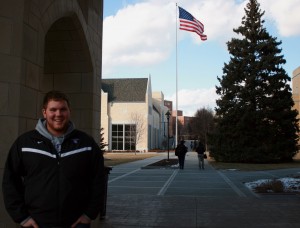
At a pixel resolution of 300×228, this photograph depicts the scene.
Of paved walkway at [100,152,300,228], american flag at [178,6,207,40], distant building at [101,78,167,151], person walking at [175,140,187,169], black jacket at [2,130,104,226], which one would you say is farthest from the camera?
distant building at [101,78,167,151]

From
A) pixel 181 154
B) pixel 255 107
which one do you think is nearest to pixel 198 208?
pixel 181 154

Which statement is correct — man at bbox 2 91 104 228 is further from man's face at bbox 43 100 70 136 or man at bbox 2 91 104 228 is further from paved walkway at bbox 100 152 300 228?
paved walkway at bbox 100 152 300 228

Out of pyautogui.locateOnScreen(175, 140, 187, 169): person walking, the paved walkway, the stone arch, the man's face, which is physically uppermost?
the stone arch

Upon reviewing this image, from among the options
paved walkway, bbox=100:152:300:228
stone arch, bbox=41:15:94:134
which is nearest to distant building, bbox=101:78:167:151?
paved walkway, bbox=100:152:300:228

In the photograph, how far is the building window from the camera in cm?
7475

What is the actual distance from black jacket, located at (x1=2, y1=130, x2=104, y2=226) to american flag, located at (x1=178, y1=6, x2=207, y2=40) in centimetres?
3447

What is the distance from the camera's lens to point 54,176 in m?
3.33

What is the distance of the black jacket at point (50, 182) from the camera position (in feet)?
10.9

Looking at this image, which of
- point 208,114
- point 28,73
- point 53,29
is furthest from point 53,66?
point 208,114

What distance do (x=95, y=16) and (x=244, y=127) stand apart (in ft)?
87.9

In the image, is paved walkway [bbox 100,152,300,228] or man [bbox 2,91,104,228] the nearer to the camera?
man [bbox 2,91,104,228]

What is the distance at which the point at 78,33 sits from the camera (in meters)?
8.20

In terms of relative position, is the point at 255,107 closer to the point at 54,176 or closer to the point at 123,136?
the point at 54,176

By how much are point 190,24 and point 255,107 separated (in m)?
9.35
